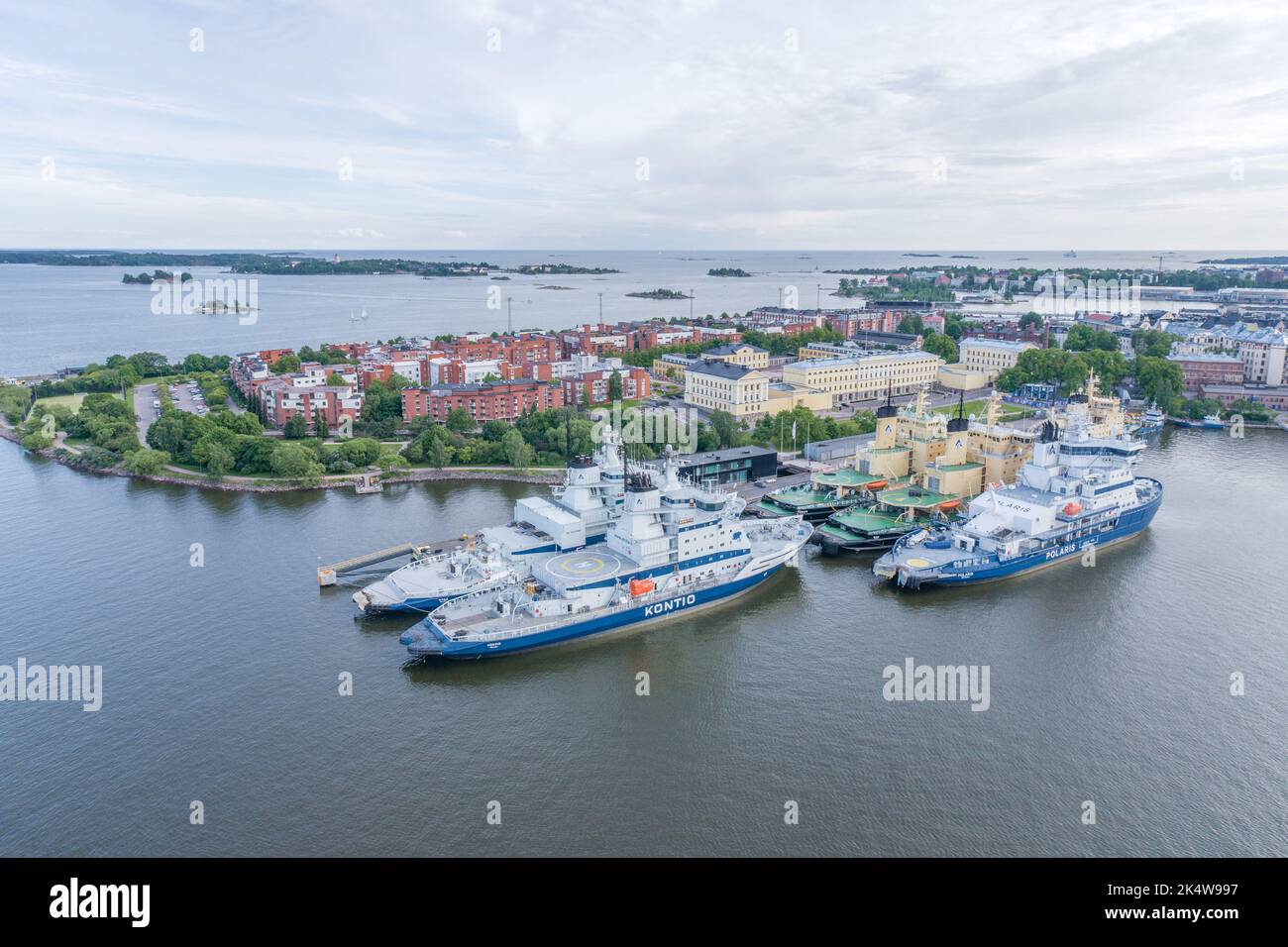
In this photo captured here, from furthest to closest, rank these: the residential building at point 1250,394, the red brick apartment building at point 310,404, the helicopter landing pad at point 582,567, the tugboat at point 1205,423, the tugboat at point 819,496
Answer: the residential building at point 1250,394, the tugboat at point 1205,423, the red brick apartment building at point 310,404, the tugboat at point 819,496, the helicopter landing pad at point 582,567

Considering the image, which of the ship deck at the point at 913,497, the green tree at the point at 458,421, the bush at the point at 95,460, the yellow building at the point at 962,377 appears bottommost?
the ship deck at the point at 913,497

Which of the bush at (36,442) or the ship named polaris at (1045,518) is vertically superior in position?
the bush at (36,442)

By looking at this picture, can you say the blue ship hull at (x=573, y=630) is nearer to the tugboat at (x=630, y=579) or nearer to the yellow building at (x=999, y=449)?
the tugboat at (x=630, y=579)

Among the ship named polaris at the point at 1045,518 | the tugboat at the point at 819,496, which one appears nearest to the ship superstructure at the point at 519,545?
the tugboat at the point at 819,496

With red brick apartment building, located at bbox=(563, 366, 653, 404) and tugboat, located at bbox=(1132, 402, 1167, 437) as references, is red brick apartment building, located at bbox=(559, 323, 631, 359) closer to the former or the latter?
red brick apartment building, located at bbox=(563, 366, 653, 404)

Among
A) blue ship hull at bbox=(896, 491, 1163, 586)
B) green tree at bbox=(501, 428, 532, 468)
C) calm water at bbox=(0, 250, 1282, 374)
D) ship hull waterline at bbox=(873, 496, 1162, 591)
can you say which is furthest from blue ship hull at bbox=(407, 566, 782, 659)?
calm water at bbox=(0, 250, 1282, 374)

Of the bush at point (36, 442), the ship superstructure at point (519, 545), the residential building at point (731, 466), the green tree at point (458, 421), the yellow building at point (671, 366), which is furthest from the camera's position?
the yellow building at point (671, 366)

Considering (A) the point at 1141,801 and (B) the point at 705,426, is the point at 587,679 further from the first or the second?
(B) the point at 705,426

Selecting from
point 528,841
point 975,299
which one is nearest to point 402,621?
point 528,841

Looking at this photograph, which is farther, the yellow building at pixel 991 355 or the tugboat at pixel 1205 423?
the yellow building at pixel 991 355
